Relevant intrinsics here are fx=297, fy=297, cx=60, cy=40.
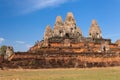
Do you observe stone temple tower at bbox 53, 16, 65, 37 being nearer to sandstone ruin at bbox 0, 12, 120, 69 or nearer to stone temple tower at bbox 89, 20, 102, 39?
sandstone ruin at bbox 0, 12, 120, 69

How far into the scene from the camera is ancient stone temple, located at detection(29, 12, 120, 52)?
51.3 meters

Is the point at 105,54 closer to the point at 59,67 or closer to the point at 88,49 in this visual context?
the point at 88,49

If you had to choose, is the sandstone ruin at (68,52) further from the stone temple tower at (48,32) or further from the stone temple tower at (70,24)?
the stone temple tower at (48,32)

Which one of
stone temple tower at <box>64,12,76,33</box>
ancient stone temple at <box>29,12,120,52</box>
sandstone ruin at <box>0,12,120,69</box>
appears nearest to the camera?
sandstone ruin at <box>0,12,120,69</box>

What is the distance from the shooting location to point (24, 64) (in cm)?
3994

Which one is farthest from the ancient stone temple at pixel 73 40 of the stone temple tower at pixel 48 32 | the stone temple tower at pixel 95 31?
the stone temple tower at pixel 48 32

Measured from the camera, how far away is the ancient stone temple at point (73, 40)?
168 ft

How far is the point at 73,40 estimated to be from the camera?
54.0 meters

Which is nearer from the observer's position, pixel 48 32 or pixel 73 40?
pixel 73 40

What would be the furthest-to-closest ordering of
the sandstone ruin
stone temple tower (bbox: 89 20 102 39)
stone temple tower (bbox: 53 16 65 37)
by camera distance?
1. stone temple tower (bbox: 89 20 102 39)
2. stone temple tower (bbox: 53 16 65 37)
3. the sandstone ruin

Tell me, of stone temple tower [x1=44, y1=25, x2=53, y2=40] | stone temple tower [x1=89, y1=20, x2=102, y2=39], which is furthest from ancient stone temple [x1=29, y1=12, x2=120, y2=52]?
stone temple tower [x1=44, y1=25, x2=53, y2=40]

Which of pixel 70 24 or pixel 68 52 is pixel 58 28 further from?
pixel 68 52

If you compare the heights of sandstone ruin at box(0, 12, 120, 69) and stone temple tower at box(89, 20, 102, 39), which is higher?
stone temple tower at box(89, 20, 102, 39)

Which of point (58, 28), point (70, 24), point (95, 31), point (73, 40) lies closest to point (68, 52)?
point (73, 40)
